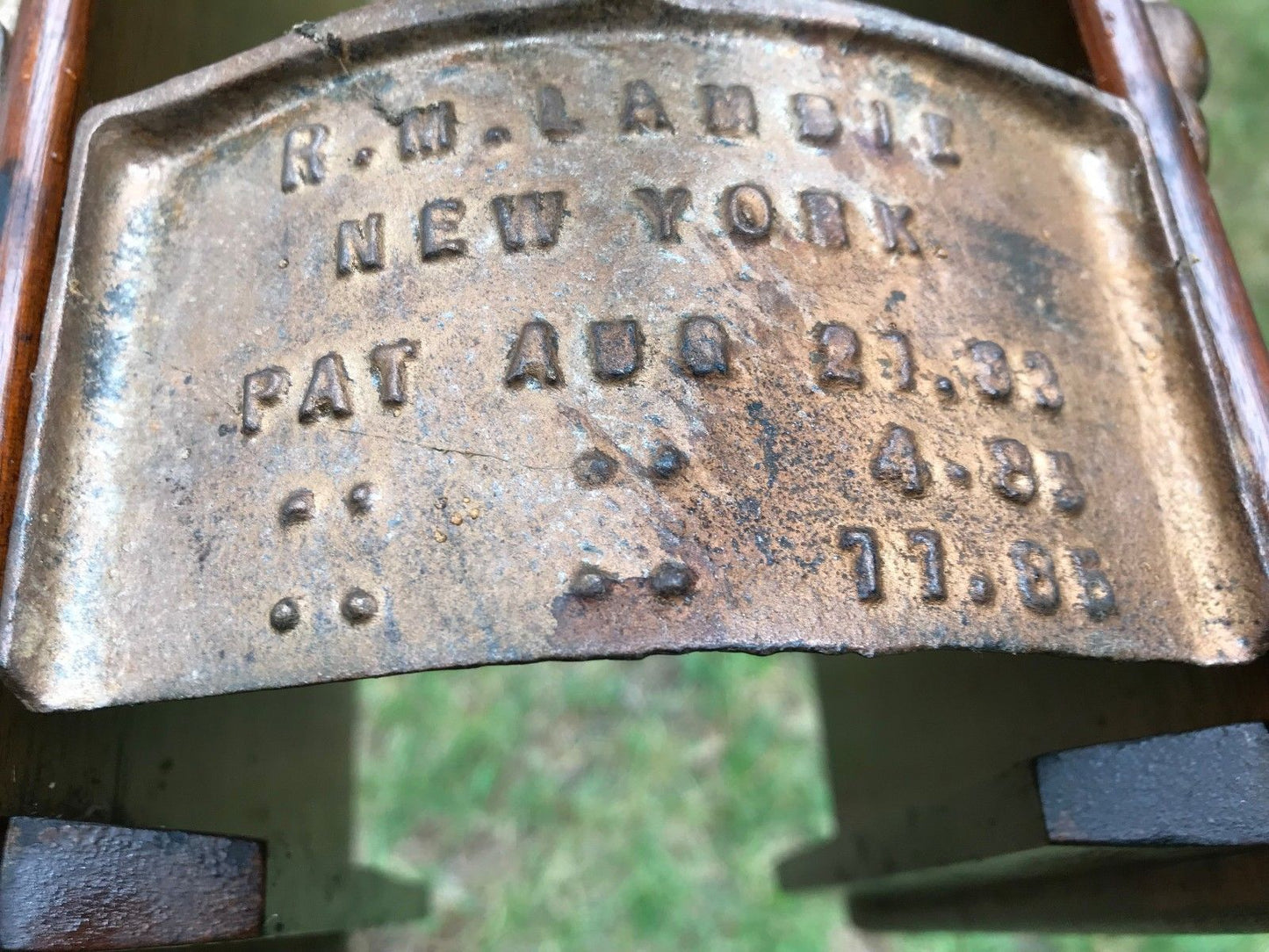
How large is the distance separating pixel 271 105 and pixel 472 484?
1.05 feet

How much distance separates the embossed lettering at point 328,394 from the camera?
624mm

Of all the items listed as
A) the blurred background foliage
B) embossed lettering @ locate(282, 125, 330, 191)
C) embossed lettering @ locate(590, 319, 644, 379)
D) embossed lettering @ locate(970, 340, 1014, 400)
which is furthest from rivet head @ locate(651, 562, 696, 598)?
the blurred background foliage

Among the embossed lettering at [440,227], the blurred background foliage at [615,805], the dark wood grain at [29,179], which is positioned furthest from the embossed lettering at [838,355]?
the blurred background foliage at [615,805]

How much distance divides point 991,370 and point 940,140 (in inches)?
6.8

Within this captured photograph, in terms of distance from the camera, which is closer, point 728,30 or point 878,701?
point 728,30

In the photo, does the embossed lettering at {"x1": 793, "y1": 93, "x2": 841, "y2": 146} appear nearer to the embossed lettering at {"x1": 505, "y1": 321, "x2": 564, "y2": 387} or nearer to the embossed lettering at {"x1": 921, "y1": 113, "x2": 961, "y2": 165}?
the embossed lettering at {"x1": 921, "y1": 113, "x2": 961, "y2": 165}

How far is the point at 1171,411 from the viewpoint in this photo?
71 centimetres

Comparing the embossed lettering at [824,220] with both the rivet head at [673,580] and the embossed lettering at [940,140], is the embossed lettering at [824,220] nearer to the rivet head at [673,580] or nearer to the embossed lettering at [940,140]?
the embossed lettering at [940,140]

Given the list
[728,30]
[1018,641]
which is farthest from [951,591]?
[728,30]

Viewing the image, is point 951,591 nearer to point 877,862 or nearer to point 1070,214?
point 1070,214

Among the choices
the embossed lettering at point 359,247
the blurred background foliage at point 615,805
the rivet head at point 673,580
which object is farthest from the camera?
the blurred background foliage at point 615,805

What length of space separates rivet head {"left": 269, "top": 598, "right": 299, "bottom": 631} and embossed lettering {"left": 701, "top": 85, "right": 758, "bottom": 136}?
38cm

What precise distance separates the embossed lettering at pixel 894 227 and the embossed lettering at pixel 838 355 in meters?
0.08

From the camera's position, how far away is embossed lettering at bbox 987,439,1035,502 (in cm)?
63
